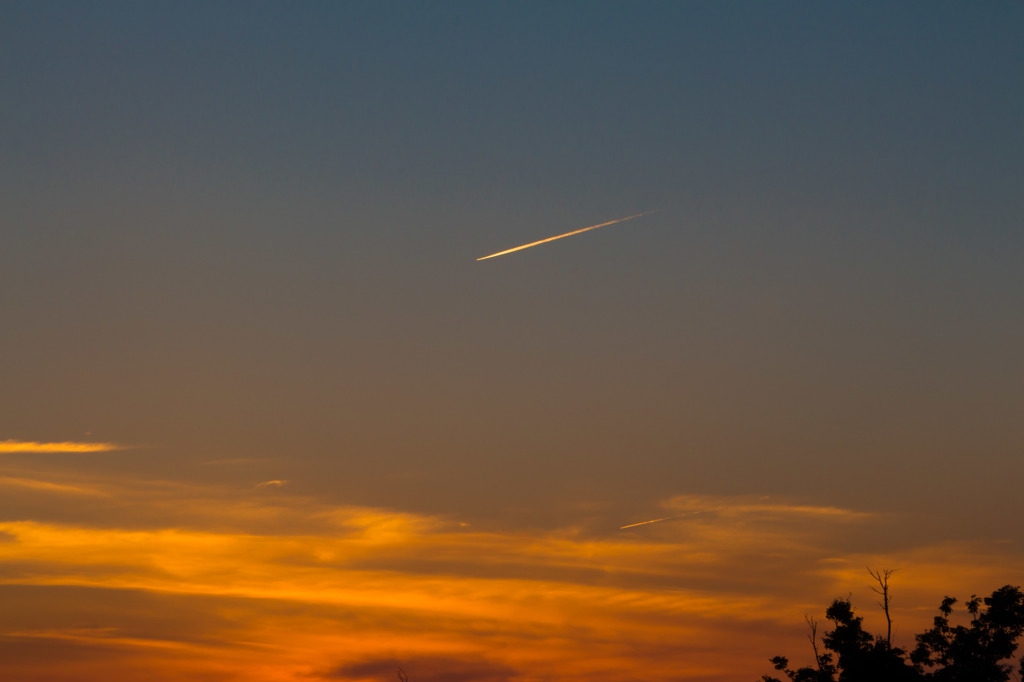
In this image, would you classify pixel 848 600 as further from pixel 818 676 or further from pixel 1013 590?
pixel 1013 590

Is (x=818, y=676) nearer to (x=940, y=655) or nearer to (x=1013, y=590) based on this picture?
(x=940, y=655)

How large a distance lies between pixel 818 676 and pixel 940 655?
11.4 metres

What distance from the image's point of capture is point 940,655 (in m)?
97.9

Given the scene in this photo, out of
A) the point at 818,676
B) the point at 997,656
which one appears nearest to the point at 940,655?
the point at 997,656

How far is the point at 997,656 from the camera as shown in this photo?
97625 mm

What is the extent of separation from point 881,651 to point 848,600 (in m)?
6.58

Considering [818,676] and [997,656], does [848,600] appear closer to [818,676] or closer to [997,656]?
[818,676]

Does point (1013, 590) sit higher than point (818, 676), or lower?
higher

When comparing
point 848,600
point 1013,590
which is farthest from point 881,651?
point 1013,590

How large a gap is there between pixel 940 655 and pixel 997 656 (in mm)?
5164

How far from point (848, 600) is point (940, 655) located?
366 inches

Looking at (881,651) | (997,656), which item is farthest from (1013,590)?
(881,651)

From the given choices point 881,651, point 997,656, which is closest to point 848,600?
point 881,651

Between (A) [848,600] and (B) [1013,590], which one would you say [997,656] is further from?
(A) [848,600]
